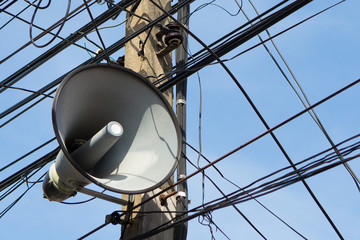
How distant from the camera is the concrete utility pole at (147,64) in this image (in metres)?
3.21

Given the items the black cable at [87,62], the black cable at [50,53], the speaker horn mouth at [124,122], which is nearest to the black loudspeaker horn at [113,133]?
the speaker horn mouth at [124,122]

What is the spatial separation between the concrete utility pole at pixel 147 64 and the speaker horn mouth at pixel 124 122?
11.0 inches

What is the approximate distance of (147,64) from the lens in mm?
3777

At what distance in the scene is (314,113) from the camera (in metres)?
3.62

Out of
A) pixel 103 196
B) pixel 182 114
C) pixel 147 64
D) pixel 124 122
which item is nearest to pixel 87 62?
pixel 147 64

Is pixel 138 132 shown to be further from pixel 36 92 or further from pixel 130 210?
pixel 36 92

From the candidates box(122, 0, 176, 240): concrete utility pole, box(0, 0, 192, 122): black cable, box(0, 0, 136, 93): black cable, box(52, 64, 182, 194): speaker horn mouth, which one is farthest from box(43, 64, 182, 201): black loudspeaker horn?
box(0, 0, 136, 93): black cable

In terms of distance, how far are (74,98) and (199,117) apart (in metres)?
1.32

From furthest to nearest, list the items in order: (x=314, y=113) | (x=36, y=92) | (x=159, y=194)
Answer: (x=36, y=92) < (x=314, y=113) < (x=159, y=194)

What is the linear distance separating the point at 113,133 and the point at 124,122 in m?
0.39

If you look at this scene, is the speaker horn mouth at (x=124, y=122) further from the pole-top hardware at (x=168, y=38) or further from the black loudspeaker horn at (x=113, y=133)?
the pole-top hardware at (x=168, y=38)

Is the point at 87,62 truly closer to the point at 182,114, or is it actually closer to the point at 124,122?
the point at 182,114

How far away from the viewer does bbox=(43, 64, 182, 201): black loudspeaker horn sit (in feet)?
9.69

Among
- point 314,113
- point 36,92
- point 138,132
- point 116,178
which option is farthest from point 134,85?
point 36,92
